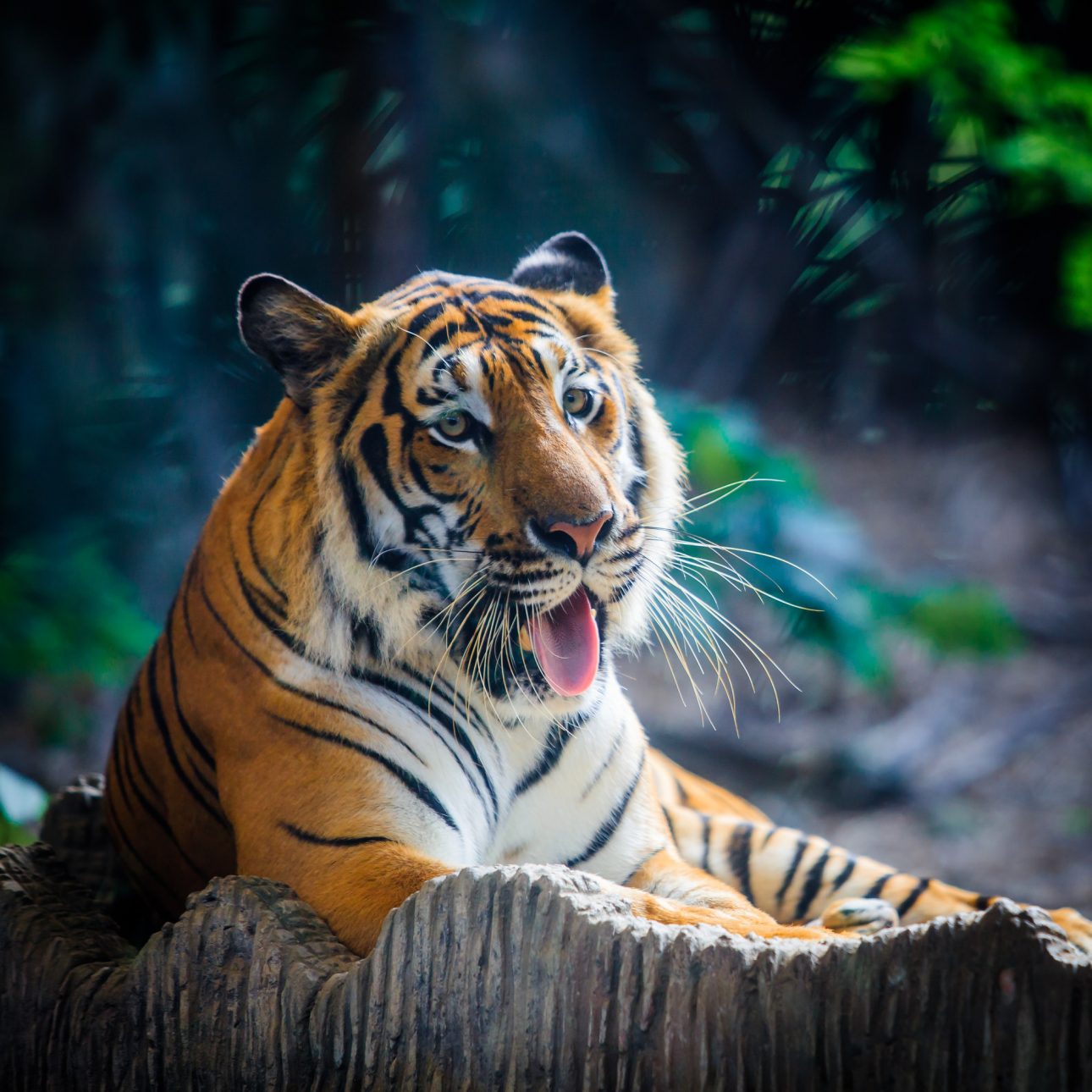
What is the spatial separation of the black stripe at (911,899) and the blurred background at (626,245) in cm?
134

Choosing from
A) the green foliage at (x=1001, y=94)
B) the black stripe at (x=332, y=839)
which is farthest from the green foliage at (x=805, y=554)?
the black stripe at (x=332, y=839)

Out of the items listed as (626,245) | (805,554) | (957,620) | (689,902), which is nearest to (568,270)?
(689,902)

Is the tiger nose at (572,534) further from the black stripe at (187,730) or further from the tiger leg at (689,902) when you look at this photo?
the black stripe at (187,730)

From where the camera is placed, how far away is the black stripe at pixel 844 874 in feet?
6.49

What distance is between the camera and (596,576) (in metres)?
1.49

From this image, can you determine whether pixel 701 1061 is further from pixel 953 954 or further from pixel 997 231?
pixel 997 231

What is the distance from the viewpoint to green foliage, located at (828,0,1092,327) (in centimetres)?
409

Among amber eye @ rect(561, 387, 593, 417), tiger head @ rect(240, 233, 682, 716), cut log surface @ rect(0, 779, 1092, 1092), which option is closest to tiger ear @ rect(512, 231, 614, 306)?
tiger head @ rect(240, 233, 682, 716)

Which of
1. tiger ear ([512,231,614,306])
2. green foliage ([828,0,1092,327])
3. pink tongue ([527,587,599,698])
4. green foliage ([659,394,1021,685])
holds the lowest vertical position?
pink tongue ([527,587,599,698])

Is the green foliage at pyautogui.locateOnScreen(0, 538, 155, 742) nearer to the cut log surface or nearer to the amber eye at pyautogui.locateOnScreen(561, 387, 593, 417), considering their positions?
the cut log surface

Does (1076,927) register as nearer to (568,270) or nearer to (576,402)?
(576,402)

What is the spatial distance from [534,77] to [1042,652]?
3375mm

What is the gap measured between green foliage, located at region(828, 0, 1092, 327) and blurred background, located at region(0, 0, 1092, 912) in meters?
0.02

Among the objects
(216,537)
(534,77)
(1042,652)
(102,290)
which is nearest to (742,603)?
(1042,652)
